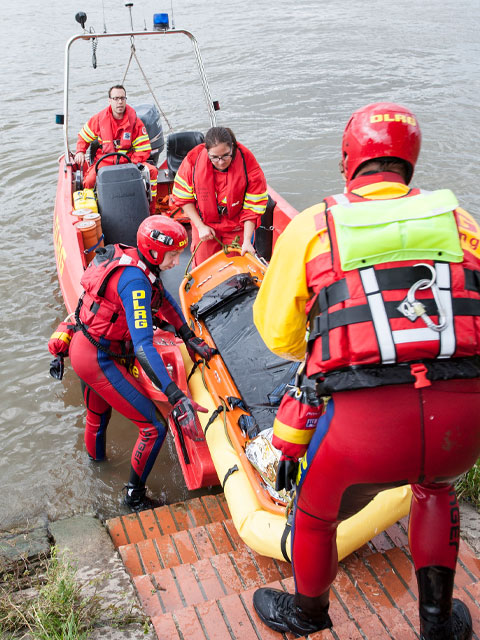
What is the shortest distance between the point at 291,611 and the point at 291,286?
1055mm

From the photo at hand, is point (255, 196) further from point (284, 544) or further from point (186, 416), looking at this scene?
point (284, 544)

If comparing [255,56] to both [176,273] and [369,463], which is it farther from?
[369,463]

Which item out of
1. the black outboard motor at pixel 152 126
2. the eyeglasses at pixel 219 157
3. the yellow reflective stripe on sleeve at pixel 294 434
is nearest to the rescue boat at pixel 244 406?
the yellow reflective stripe on sleeve at pixel 294 434

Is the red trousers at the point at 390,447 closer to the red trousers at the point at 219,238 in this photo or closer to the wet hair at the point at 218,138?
the wet hair at the point at 218,138

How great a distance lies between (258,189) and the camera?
419cm

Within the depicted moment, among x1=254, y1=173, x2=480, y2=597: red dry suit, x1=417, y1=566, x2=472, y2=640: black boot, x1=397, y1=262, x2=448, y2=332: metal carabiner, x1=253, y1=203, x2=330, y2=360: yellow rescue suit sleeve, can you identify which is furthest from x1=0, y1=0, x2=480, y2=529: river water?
x1=397, y1=262, x2=448, y2=332: metal carabiner

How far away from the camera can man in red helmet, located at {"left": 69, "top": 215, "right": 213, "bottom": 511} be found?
2750 millimetres

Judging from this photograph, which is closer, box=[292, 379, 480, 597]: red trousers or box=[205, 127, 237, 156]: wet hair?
box=[292, 379, 480, 597]: red trousers

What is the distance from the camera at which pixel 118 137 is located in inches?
219

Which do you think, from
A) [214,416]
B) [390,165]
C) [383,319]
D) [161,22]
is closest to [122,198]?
[161,22]

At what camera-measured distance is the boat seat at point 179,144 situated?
19.3 feet

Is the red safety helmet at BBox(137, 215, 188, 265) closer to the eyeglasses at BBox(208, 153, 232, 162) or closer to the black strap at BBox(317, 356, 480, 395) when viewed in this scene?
the eyeglasses at BBox(208, 153, 232, 162)

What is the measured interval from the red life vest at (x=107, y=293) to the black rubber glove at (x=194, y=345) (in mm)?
396

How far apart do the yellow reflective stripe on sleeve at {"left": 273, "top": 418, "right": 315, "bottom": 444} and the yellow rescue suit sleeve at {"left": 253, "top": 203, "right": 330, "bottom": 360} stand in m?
0.20
